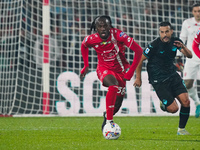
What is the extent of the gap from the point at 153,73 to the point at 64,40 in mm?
4986

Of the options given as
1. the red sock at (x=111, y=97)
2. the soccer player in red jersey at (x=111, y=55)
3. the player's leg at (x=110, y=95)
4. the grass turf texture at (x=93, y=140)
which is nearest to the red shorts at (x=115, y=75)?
the soccer player in red jersey at (x=111, y=55)

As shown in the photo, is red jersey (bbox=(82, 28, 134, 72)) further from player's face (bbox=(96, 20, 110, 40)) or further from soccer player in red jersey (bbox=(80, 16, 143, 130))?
player's face (bbox=(96, 20, 110, 40))

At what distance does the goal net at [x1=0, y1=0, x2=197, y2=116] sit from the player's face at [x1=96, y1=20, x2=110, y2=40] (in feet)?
15.3

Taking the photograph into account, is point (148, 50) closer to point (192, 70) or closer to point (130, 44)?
point (130, 44)

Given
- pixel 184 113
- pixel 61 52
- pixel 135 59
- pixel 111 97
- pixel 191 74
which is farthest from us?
pixel 61 52

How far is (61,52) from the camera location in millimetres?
11984

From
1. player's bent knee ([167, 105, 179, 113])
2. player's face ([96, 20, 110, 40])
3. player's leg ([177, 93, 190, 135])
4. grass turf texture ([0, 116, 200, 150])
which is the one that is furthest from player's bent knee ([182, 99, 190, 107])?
player's face ([96, 20, 110, 40])

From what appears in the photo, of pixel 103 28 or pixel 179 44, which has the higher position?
pixel 103 28

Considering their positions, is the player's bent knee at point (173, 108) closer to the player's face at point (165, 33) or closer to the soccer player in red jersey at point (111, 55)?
the soccer player in red jersey at point (111, 55)

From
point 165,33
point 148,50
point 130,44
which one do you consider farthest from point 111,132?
point 165,33

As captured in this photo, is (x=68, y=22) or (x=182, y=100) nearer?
(x=182, y=100)

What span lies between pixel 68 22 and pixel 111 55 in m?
5.25

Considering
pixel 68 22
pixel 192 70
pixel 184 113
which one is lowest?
Result: pixel 184 113

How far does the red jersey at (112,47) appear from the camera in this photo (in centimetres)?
675
